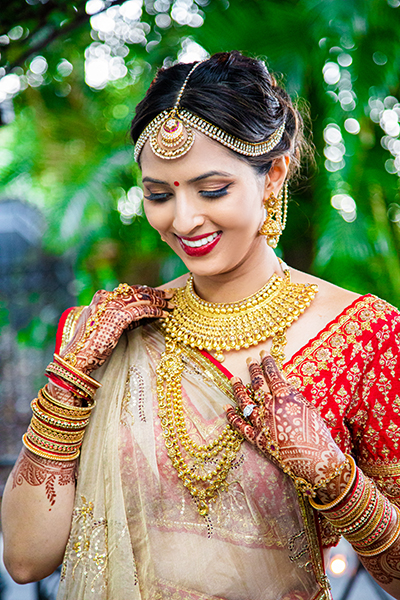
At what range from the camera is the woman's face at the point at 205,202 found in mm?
1229

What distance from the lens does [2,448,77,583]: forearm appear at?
1.26m

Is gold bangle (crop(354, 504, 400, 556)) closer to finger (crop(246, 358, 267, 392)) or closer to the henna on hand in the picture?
finger (crop(246, 358, 267, 392))

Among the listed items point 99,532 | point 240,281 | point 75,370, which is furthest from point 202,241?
point 99,532

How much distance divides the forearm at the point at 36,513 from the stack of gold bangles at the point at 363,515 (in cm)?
61

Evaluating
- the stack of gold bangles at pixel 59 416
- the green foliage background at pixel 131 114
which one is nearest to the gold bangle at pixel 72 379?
the stack of gold bangles at pixel 59 416

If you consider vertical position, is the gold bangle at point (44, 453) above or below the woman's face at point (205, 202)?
below

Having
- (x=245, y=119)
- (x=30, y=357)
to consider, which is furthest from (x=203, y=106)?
(x=30, y=357)

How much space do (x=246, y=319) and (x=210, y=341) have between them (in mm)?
118

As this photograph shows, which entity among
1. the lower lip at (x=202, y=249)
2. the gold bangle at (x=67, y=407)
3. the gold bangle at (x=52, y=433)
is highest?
the lower lip at (x=202, y=249)

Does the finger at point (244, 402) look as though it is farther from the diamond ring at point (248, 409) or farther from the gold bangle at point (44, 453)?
the gold bangle at point (44, 453)

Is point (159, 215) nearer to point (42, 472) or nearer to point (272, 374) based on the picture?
point (272, 374)

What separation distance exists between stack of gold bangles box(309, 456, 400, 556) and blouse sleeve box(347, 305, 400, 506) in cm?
12

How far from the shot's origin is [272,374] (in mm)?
1230

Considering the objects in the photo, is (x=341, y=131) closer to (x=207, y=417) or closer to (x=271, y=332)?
(x=271, y=332)
